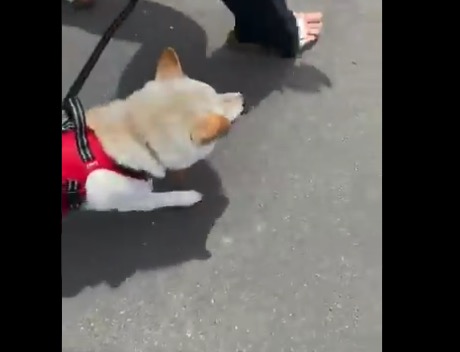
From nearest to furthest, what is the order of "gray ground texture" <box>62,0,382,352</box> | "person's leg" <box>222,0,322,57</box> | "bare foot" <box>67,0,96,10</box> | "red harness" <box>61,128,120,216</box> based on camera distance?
"red harness" <box>61,128,120,216</box>, "gray ground texture" <box>62,0,382,352</box>, "person's leg" <box>222,0,322,57</box>, "bare foot" <box>67,0,96,10</box>

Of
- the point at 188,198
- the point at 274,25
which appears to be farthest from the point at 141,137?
the point at 274,25

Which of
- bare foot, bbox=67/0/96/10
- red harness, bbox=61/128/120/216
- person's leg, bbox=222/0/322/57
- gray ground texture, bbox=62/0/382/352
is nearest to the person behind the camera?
red harness, bbox=61/128/120/216

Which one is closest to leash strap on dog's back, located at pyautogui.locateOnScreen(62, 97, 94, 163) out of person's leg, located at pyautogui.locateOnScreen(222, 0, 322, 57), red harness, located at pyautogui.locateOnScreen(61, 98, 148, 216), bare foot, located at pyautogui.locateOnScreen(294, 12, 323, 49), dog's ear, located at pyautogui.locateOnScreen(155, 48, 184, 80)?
red harness, located at pyautogui.locateOnScreen(61, 98, 148, 216)

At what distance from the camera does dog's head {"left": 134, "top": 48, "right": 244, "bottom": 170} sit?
979 millimetres

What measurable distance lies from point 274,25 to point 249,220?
394 mm

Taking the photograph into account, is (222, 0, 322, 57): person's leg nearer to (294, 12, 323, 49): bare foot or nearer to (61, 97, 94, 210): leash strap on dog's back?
(294, 12, 323, 49): bare foot

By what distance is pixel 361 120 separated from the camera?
4.16 ft

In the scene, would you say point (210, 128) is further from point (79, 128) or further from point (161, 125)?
point (79, 128)

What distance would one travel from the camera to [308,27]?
1.33 m

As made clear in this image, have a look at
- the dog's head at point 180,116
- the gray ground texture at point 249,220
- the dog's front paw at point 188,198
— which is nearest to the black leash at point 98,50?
the gray ground texture at point 249,220

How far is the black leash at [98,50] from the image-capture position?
112 cm

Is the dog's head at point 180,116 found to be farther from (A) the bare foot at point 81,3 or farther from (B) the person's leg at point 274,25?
(A) the bare foot at point 81,3

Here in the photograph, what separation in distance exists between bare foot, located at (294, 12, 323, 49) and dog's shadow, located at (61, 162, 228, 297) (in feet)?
1.31
